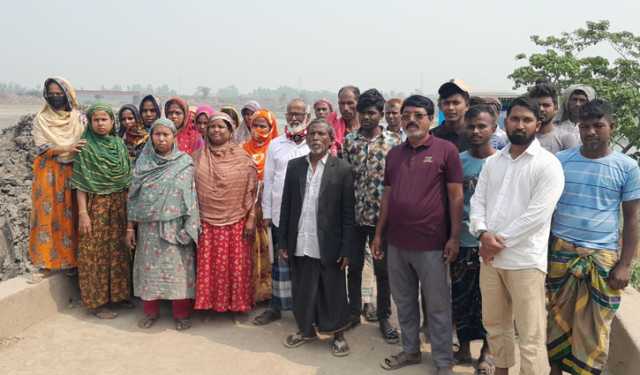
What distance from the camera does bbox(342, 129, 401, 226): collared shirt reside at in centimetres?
375

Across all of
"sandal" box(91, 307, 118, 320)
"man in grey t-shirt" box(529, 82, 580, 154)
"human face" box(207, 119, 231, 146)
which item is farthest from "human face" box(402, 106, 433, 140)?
"sandal" box(91, 307, 118, 320)

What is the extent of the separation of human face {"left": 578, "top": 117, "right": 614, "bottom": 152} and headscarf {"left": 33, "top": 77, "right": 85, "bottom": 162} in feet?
13.4

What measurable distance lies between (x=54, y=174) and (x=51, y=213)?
0.36m

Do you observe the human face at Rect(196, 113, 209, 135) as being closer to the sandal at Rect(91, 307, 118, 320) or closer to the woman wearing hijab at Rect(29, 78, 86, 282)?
the woman wearing hijab at Rect(29, 78, 86, 282)

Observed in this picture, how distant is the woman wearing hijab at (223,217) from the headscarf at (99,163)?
73 cm

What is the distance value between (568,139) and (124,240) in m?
4.04

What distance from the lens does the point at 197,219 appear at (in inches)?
165

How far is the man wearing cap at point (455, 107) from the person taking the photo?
3611 millimetres

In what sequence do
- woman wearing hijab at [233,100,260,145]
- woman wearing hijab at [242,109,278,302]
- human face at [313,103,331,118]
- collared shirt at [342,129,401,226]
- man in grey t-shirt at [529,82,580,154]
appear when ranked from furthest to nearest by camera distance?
woman wearing hijab at [233,100,260,145]
human face at [313,103,331,118]
woman wearing hijab at [242,109,278,302]
man in grey t-shirt at [529,82,580,154]
collared shirt at [342,129,401,226]

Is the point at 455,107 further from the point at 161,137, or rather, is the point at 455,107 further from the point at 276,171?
the point at 161,137

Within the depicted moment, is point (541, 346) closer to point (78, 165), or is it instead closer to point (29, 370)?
point (29, 370)

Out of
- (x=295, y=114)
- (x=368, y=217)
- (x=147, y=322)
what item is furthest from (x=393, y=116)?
(x=147, y=322)

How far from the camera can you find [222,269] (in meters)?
4.27

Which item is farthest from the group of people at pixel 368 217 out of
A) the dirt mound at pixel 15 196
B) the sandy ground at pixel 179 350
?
the dirt mound at pixel 15 196
